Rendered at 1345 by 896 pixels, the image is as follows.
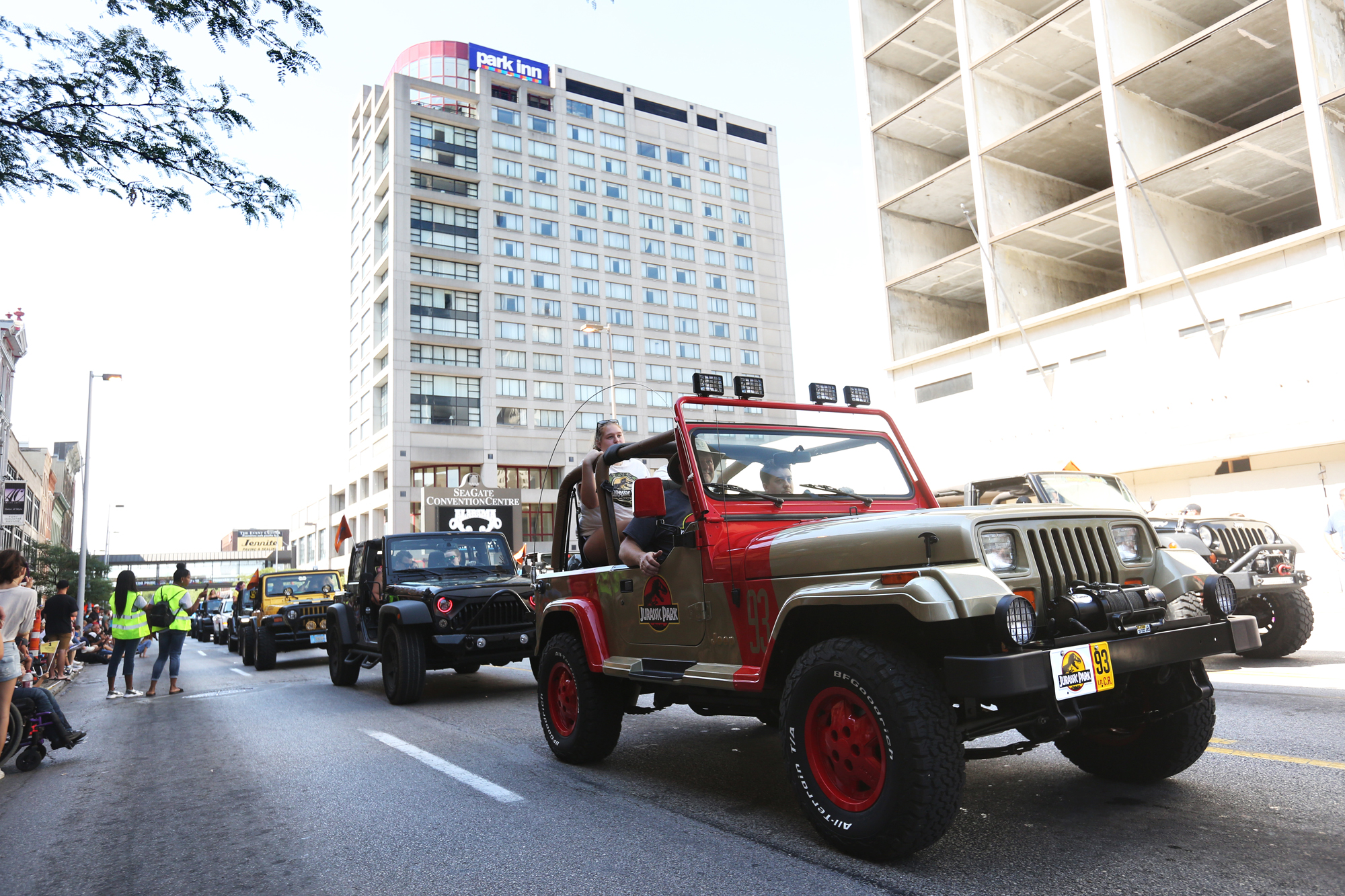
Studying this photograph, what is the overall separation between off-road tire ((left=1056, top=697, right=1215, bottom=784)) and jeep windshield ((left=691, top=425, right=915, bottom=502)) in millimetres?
1707

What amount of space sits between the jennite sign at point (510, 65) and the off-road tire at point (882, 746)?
7227 centimetres

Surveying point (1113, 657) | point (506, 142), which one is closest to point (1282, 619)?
point (1113, 657)

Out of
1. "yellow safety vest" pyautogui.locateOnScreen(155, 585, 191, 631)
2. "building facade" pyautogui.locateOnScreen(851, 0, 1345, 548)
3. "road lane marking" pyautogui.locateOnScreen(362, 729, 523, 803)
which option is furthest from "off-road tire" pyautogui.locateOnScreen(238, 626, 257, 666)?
"building facade" pyautogui.locateOnScreen(851, 0, 1345, 548)

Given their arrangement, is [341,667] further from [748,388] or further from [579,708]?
[748,388]

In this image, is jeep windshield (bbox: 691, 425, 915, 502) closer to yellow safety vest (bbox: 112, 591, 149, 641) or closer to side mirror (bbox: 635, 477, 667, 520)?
side mirror (bbox: 635, 477, 667, 520)

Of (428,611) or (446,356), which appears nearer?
(428,611)

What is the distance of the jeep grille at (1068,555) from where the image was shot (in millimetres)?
3701

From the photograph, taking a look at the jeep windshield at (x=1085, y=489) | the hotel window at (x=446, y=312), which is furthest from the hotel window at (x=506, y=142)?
the jeep windshield at (x=1085, y=489)

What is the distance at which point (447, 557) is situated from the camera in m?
11.3

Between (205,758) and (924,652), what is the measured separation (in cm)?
603

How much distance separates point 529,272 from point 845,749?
209ft

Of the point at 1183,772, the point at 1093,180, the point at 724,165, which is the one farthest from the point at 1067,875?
the point at 724,165

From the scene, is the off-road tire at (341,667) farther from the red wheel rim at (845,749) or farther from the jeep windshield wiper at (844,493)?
the red wheel rim at (845,749)

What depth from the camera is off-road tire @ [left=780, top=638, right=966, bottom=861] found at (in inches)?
130
